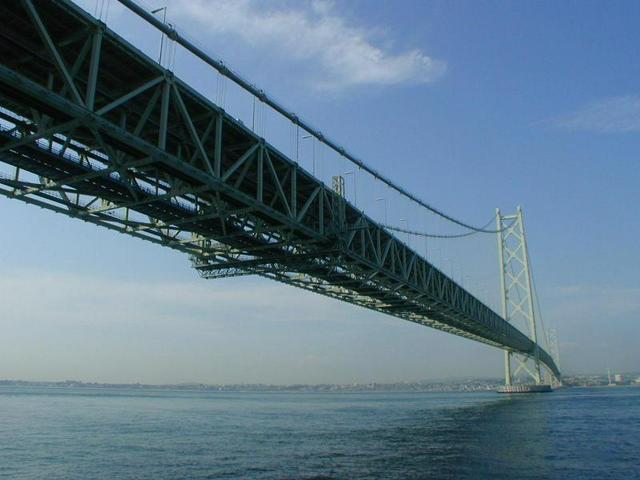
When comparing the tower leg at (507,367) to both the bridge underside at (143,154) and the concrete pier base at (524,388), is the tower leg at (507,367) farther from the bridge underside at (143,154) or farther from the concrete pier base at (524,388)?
the bridge underside at (143,154)

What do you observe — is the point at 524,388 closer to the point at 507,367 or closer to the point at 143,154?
the point at 507,367

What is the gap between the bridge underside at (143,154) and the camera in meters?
15.2

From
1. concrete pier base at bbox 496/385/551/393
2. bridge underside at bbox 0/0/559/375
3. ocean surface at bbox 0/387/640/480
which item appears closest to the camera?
bridge underside at bbox 0/0/559/375

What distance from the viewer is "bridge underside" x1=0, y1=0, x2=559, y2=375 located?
598 inches

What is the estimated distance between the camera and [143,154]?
1761cm

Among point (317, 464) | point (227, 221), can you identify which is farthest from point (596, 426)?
point (227, 221)

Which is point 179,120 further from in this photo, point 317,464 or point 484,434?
point 484,434

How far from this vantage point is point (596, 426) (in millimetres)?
41500

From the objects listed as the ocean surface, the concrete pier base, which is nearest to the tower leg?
the concrete pier base

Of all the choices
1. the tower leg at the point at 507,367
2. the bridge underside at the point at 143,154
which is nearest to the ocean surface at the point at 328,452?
the bridge underside at the point at 143,154

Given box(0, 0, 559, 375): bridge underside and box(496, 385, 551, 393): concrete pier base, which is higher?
box(0, 0, 559, 375): bridge underside

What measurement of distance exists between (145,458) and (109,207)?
1194 cm

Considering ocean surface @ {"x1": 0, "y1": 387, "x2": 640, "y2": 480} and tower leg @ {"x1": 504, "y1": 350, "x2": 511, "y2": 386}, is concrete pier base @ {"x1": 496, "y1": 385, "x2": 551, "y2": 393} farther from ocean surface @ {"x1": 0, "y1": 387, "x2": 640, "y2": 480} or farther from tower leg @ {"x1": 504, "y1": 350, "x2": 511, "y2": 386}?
ocean surface @ {"x1": 0, "y1": 387, "x2": 640, "y2": 480}

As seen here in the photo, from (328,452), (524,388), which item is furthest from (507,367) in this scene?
(328,452)
